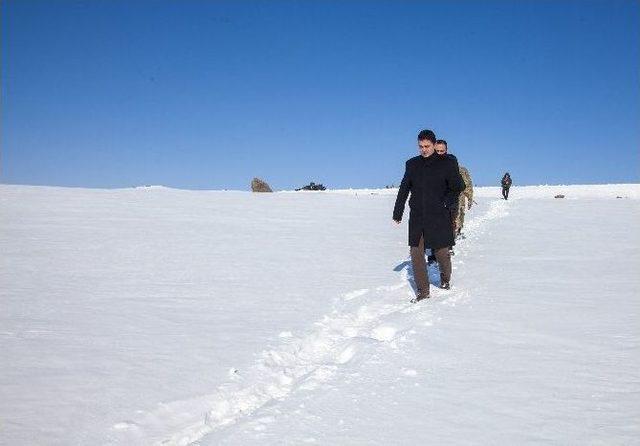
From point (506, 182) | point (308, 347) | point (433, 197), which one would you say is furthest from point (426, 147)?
point (506, 182)

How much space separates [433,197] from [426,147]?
62 cm

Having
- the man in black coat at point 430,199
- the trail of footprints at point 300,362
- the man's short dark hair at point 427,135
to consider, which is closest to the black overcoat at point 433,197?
the man in black coat at point 430,199

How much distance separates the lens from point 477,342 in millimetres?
4035

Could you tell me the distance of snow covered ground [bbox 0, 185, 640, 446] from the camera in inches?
105

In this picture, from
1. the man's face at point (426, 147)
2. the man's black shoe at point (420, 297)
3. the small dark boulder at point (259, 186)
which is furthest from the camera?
the small dark boulder at point (259, 186)

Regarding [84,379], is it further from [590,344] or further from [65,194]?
[65,194]

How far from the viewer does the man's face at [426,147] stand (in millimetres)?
5977

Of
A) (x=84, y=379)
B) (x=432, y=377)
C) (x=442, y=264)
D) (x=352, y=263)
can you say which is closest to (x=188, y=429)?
(x=84, y=379)

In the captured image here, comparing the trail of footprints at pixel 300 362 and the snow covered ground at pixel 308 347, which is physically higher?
the snow covered ground at pixel 308 347

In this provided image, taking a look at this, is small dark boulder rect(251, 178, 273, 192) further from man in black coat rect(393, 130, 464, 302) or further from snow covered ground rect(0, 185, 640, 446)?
man in black coat rect(393, 130, 464, 302)

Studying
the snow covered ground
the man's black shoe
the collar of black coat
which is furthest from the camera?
the collar of black coat

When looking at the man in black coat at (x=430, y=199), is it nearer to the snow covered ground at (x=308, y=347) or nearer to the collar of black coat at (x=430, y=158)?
the collar of black coat at (x=430, y=158)

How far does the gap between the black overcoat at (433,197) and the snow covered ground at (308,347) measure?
0.77 metres

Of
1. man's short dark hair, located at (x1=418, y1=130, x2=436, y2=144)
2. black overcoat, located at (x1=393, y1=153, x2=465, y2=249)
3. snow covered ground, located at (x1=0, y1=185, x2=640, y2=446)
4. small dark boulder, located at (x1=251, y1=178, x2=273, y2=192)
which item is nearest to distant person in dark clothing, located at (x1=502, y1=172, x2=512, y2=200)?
small dark boulder, located at (x1=251, y1=178, x2=273, y2=192)
